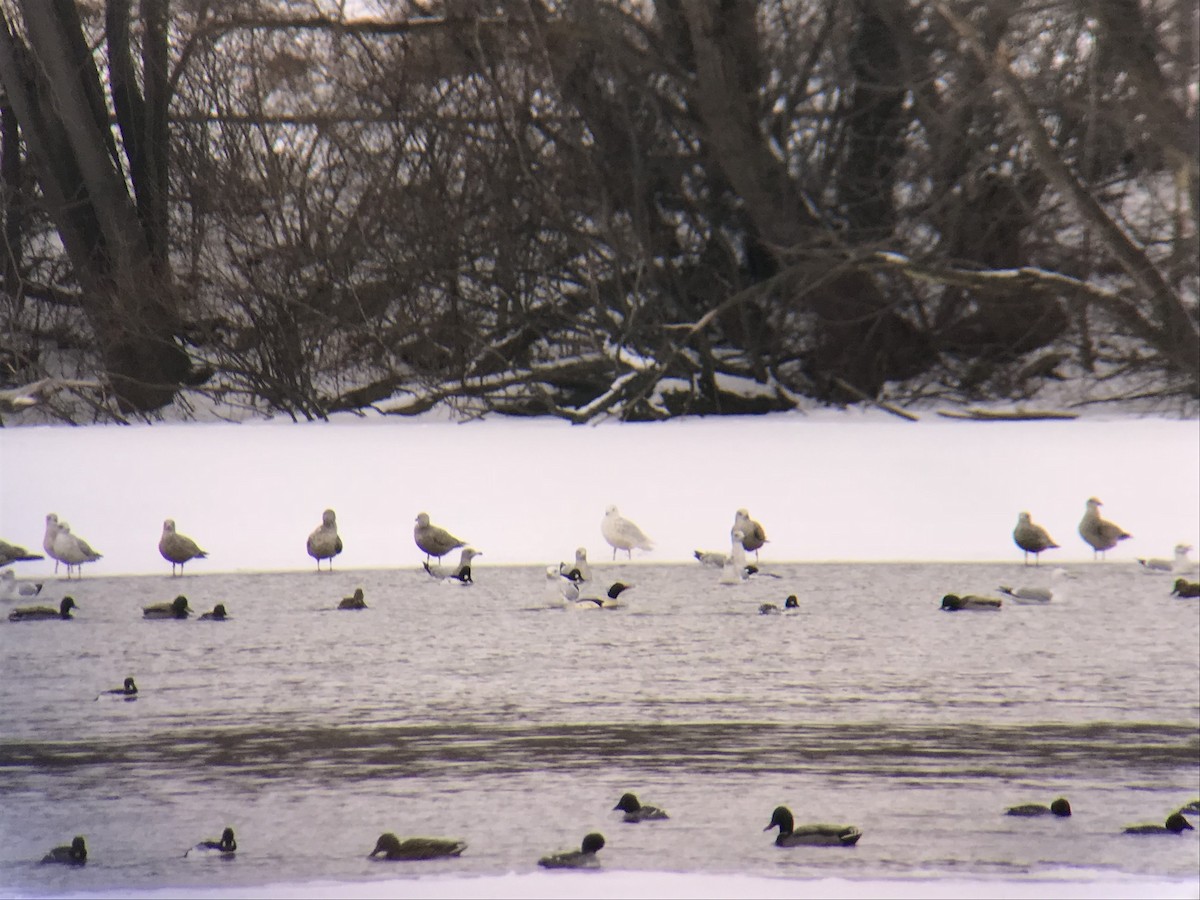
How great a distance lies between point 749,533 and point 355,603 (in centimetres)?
42

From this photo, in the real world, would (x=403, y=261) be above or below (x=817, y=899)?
above

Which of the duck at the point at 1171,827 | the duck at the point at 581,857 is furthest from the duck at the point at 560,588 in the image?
the duck at the point at 1171,827

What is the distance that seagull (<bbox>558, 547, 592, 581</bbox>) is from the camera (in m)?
1.22

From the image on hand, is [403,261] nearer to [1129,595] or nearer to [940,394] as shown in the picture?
[940,394]

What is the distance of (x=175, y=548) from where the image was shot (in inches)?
47.2

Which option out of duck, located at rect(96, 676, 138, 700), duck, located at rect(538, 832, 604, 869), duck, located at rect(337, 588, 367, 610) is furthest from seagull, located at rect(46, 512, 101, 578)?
duck, located at rect(538, 832, 604, 869)

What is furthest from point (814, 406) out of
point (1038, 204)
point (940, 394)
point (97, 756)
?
point (97, 756)

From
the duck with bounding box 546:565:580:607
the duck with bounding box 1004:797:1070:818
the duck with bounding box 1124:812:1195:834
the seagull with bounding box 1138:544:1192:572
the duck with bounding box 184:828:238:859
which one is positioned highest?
the duck with bounding box 546:565:580:607

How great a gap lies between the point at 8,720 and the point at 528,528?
0.57m

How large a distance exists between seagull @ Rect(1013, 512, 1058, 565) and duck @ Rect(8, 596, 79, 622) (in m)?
1.01

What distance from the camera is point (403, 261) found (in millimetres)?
1138

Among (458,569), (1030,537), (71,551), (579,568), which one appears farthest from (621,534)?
(71,551)

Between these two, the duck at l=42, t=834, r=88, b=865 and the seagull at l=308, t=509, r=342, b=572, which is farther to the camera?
the seagull at l=308, t=509, r=342, b=572

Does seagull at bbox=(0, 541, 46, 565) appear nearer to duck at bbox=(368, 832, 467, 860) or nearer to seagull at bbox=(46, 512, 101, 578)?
seagull at bbox=(46, 512, 101, 578)
